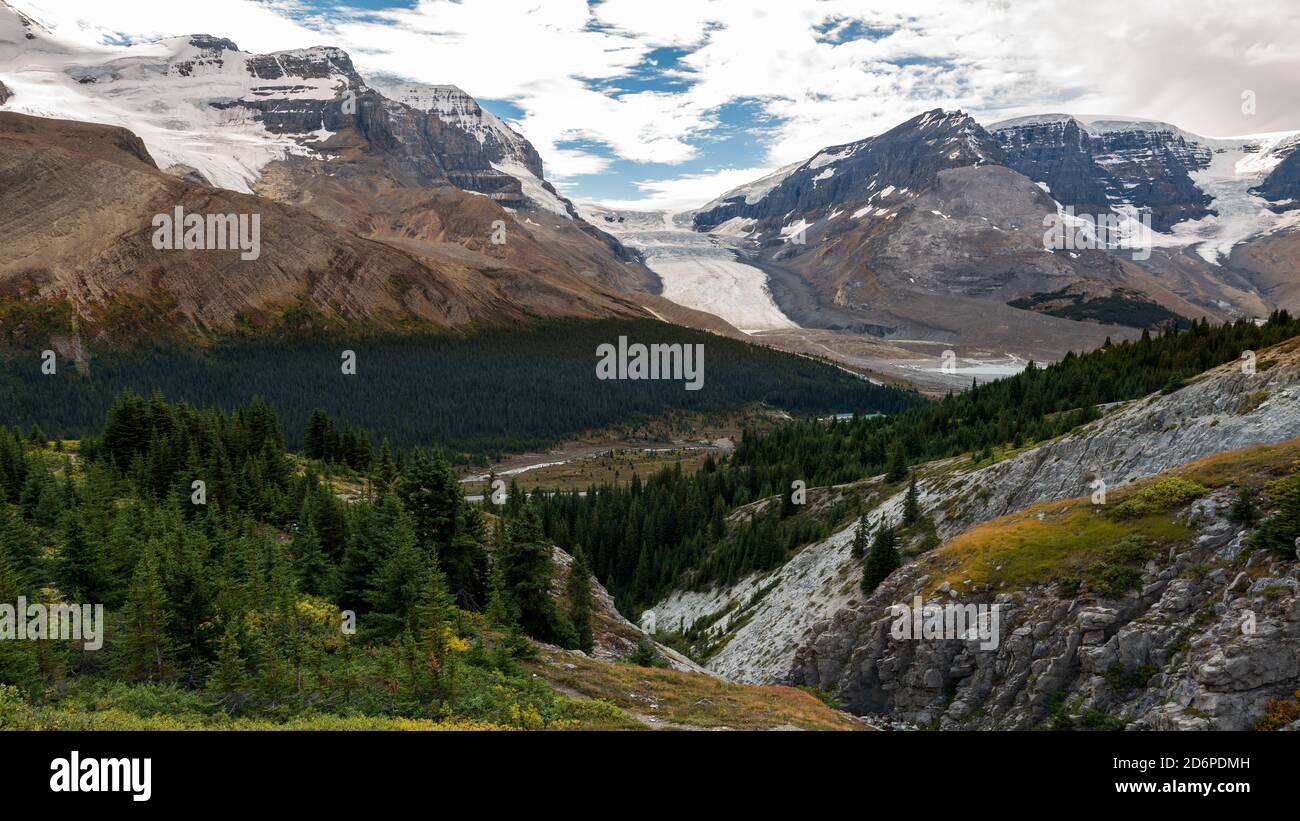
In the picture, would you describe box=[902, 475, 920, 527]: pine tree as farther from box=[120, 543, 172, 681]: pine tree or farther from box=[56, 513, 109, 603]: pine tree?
box=[56, 513, 109, 603]: pine tree

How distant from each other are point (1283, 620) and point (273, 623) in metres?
36.3

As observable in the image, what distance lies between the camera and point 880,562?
5134 centimetres

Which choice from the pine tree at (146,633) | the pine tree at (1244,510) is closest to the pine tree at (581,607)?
the pine tree at (146,633)

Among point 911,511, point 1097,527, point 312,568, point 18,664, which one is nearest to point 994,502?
point 911,511

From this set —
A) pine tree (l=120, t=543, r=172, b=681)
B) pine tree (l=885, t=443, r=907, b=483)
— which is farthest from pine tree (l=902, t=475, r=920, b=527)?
pine tree (l=120, t=543, r=172, b=681)

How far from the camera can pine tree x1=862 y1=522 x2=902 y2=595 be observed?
5078cm

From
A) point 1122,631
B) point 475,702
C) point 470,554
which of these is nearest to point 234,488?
point 470,554

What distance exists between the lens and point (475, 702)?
2181cm

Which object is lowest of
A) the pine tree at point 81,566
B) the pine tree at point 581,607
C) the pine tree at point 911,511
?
the pine tree at point 581,607

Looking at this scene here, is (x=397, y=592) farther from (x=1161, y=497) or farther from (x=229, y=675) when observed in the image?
(x=1161, y=497)

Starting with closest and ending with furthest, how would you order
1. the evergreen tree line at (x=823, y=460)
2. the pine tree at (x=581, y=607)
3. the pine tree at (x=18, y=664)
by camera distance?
the pine tree at (x=18, y=664) < the pine tree at (x=581, y=607) < the evergreen tree line at (x=823, y=460)

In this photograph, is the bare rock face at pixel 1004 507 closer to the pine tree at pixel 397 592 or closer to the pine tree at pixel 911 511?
the pine tree at pixel 911 511

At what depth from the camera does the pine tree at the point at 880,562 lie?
167 ft
